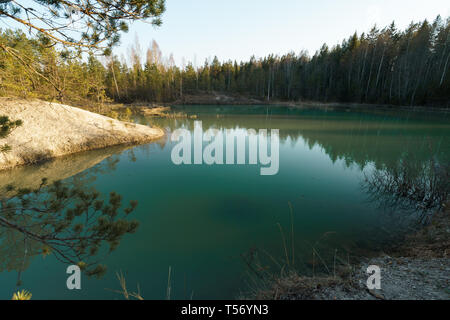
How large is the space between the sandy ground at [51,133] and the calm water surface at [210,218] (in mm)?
840

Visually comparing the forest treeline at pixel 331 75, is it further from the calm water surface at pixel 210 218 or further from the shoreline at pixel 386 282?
the shoreline at pixel 386 282

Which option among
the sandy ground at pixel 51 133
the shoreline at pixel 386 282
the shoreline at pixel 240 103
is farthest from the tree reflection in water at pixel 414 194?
the shoreline at pixel 240 103

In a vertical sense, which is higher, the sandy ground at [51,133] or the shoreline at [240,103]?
the shoreline at [240,103]

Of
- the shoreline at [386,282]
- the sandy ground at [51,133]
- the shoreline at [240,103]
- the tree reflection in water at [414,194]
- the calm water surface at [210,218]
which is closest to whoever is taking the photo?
the shoreline at [386,282]

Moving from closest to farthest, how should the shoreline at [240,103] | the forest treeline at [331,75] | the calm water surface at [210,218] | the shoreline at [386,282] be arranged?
the shoreline at [386,282] → the calm water surface at [210,218] → the forest treeline at [331,75] → the shoreline at [240,103]

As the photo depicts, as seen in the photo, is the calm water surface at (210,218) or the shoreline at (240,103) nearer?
the calm water surface at (210,218)

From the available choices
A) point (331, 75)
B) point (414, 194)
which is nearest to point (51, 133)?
point (414, 194)

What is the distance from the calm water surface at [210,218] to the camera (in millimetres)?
3336

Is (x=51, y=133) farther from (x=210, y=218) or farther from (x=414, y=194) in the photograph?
(x=414, y=194)

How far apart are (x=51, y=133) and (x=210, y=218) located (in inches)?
369

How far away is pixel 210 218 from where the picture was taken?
5.14 m

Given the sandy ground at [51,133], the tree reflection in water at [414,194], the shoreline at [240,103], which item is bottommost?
the tree reflection in water at [414,194]

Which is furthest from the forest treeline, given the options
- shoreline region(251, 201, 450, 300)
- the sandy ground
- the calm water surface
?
shoreline region(251, 201, 450, 300)

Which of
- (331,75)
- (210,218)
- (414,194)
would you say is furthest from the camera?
(331,75)
